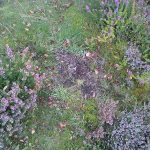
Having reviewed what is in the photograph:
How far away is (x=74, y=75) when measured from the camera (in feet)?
16.4

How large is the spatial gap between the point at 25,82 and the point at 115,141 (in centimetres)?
125

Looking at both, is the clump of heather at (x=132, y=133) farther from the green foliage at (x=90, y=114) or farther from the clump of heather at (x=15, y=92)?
the clump of heather at (x=15, y=92)

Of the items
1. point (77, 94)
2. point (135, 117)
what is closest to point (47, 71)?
point (77, 94)

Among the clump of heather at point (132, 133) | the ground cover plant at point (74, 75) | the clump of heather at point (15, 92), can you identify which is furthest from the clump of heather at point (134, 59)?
the clump of heather at point (15, 92)

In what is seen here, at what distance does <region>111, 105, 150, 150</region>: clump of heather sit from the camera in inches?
172

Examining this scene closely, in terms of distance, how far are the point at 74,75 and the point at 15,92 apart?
41.8 inches

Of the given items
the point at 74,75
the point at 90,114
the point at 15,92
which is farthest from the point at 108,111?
the point at 15,92

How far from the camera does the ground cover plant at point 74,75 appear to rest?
441cm

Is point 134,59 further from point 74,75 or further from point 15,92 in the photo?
point 15,92

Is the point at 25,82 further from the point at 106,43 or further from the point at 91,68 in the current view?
the point at 106,43

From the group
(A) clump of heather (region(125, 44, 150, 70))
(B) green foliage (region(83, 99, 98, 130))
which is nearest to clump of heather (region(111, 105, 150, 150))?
(B) green foliage (region(83, 99, 98, 130))

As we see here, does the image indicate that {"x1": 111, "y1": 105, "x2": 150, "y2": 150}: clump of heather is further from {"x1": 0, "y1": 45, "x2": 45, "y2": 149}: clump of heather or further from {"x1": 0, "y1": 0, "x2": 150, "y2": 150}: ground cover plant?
{"x1": 0, "y1": 45, "x2": 45, "y2": 149}: clump of heather

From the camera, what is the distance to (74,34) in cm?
532

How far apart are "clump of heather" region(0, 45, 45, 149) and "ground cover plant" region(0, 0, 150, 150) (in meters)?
0.01
